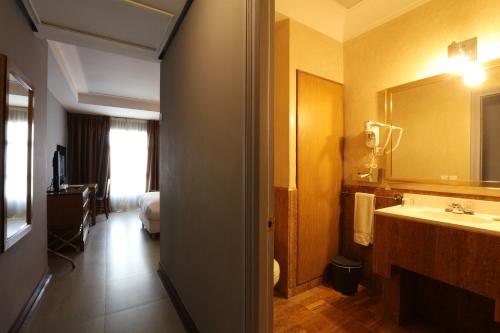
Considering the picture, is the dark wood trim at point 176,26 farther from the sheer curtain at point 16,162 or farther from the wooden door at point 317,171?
the sheer curtain at point 16,162

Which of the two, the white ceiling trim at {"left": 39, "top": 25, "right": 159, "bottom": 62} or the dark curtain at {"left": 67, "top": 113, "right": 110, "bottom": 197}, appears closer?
the white ceiling trim at {"left": 39, "top": 25, "right": 159, "bottom": 62}

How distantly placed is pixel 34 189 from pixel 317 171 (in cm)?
257

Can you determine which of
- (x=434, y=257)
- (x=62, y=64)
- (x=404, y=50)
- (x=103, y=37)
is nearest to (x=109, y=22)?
(x=103, y=37)

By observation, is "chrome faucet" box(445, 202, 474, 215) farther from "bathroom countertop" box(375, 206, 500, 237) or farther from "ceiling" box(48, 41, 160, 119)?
"ceiling" box(48, 41, 160, 119)

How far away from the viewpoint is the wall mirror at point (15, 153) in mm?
1414

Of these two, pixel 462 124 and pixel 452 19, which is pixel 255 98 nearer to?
pixel 462 124

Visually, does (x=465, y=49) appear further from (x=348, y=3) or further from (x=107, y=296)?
(x=107, y=296)

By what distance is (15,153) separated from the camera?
5.28ft

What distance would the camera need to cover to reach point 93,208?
14.7 feet

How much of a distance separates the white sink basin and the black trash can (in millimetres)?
693

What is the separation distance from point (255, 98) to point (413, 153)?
5.60 feet

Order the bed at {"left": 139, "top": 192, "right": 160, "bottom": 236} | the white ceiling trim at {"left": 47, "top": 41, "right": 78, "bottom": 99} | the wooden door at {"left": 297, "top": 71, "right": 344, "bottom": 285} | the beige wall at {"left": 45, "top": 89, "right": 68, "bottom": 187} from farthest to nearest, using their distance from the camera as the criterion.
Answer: the beige wall at {"left": 45, "top": 89, "right": 68, "bottom": 187}
the bed at {"left": 139, "top": 192, "right": 160, "bottom": 236}
the white ceiling trim at {"left": 47, "top": 41, "right": 78, "bottom": 99}
the wooden door at {"left": 297, "top": 71, "right": 344, "bottom": 285}

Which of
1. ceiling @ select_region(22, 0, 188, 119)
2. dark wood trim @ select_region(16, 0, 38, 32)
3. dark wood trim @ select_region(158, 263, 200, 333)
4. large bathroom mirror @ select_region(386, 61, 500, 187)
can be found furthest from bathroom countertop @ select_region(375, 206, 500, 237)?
dark wood trim @ select_region(16, 0, 38, 32)

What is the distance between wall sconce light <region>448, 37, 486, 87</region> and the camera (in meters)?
1.56
